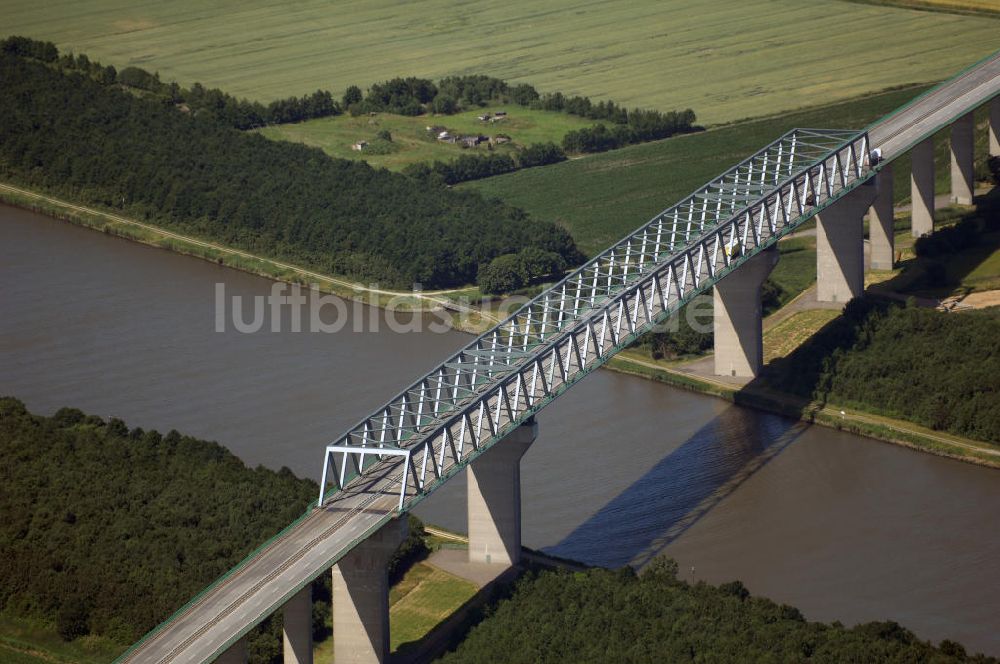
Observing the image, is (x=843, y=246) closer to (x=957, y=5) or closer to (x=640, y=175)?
(x=640, y=175)

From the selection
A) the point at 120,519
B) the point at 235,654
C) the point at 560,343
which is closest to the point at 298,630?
the point at 235,654

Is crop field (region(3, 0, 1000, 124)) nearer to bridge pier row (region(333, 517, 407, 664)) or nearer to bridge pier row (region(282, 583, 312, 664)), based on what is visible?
bridge pier row (region(333, 517, 407, 664))

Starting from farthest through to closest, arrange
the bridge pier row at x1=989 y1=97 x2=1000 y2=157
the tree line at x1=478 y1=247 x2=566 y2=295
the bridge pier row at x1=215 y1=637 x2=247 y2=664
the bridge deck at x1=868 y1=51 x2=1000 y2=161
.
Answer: the bridge pier row at x1=989 y1=97 x2=1000 y2=157 < the tree line at x1=478 y1=247 x2=566 y2=295 < the bridge deck at x1=868 y1=51 x2=1000 y2=161 < the bridge pier row at x1=215 y1=637 x2=247 y2=664

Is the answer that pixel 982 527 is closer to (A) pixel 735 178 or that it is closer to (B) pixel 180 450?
(A) pixel 735 178

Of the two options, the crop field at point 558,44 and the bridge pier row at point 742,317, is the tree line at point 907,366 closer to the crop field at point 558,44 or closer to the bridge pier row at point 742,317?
the bridge pier row at point 742,317

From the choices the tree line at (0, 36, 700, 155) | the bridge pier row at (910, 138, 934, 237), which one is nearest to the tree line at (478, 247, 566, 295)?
the bridge pier row at (910, 138, 934, 237)

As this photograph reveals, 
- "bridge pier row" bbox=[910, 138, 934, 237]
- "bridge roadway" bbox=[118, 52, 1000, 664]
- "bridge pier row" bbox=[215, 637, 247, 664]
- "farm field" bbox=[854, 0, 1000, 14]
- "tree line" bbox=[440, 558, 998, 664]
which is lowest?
"tree line" bbox=[440, 558, 998, 664]

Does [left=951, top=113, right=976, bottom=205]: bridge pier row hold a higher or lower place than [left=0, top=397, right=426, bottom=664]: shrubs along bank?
higher
